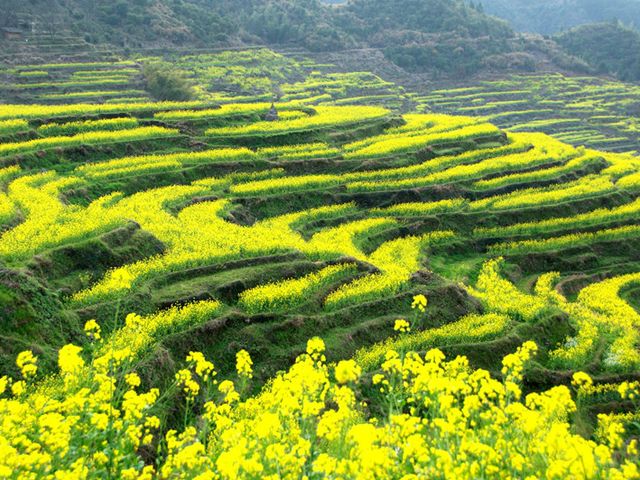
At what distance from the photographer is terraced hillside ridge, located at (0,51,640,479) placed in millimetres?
8648

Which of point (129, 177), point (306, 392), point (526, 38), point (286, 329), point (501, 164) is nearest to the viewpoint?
point (306, 392)

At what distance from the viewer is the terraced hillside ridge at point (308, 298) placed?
8648mm

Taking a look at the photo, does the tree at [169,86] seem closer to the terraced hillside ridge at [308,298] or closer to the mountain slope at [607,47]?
the terraced hillside ridge at [308,298]

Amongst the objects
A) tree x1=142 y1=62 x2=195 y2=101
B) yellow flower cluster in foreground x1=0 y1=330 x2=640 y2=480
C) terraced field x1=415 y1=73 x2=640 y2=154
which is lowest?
terraced field x1=415 y1=73 x2=640 y2=154

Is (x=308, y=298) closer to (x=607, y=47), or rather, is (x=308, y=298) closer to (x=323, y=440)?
(x=323, y=440)

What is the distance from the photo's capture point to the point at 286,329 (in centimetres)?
1948

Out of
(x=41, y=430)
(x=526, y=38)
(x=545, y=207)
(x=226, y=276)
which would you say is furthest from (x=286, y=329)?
(x=526, y=38)

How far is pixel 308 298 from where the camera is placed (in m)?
21.5

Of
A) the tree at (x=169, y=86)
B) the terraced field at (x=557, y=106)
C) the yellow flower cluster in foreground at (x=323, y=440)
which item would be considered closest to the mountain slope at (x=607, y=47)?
the terraced field at (x=557, y=106)

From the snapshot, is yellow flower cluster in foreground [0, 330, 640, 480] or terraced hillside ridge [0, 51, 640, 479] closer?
yellow flower cluster in foreground [0, 330, 640, 480]

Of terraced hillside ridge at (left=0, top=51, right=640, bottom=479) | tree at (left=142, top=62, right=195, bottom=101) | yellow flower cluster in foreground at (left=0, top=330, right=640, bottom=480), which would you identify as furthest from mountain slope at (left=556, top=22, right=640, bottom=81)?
yellow flower cluster in foreground at (left=0, top=330, right=640, bottom=480)

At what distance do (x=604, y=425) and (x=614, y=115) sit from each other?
8030 cm

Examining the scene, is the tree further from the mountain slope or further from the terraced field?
the mountain slope

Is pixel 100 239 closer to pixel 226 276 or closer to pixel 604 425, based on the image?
pixel 226 276
